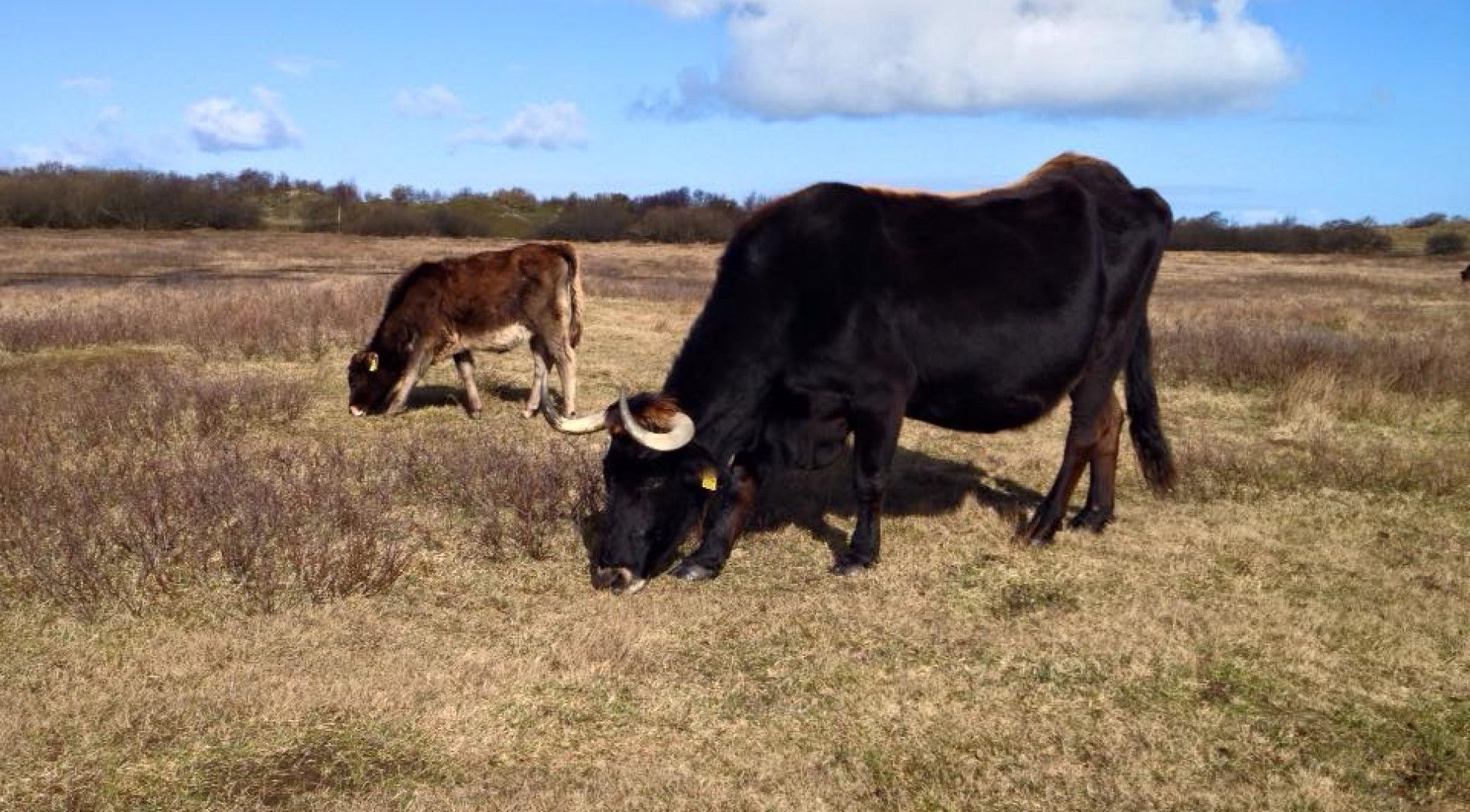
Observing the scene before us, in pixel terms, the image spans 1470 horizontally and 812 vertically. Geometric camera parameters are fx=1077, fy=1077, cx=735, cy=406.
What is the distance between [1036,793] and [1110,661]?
149 cm

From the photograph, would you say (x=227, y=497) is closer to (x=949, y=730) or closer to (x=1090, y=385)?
(x=949, y=730)

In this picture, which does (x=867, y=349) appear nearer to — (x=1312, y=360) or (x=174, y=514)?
(x=174, y=514)

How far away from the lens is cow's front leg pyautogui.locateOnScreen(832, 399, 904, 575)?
6.76m

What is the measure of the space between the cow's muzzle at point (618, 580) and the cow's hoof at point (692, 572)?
0.39m

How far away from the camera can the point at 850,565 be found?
6977 millimetres

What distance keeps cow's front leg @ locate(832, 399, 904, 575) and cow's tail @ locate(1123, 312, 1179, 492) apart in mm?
2534

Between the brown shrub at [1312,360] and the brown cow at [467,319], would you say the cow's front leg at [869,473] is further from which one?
the brown shrub at [1312,360]

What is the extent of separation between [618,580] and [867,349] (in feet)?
6.80

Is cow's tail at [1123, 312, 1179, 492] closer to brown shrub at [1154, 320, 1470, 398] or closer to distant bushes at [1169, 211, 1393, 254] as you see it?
brown shrub at [1154, 320, 1470, 398]

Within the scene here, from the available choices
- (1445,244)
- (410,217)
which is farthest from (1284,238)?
(410,217)

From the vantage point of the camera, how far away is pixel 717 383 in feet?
21.5

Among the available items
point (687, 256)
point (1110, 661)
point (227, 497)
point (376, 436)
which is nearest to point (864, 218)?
point (1110, 661)

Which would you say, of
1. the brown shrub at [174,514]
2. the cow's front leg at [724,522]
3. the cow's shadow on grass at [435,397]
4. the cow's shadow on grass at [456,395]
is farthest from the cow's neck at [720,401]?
the cow's shadow on grass at [435,397]

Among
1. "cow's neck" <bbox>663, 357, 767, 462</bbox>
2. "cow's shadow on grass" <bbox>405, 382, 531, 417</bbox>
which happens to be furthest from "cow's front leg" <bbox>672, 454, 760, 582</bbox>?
"cow's shadow on grass" <bbox>405, 382, 531, 417</bbox>
